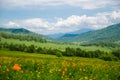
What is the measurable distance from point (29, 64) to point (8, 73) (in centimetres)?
346

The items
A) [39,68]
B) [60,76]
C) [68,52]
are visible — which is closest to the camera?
[60,76]

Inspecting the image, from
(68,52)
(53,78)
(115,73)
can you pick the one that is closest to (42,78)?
(53,78)

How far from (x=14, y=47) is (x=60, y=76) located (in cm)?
14305

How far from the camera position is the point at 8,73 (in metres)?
7.68

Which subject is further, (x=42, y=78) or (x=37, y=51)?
(x=37, y=51)

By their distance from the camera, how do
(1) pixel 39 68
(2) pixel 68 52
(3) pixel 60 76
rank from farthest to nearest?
(2) pixel 68 52, (1) pixel 39 68, (3) pixel 60 76

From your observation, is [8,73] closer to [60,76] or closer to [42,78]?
[42,78]

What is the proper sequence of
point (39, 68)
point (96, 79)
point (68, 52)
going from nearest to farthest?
1. point (96, 79)
2. point (39, 68)
3. point (68, 52)

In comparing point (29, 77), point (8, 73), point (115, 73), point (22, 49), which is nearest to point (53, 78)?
point (29, 77)

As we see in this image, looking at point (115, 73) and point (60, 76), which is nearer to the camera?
point (60, 76)

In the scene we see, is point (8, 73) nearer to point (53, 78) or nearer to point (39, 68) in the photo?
point (53, 78)

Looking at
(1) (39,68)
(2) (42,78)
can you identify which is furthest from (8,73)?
(1) (39,68)

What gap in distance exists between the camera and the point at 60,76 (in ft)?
30.5

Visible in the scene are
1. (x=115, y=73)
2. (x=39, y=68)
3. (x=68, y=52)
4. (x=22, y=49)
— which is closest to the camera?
(x=39, y=68)
